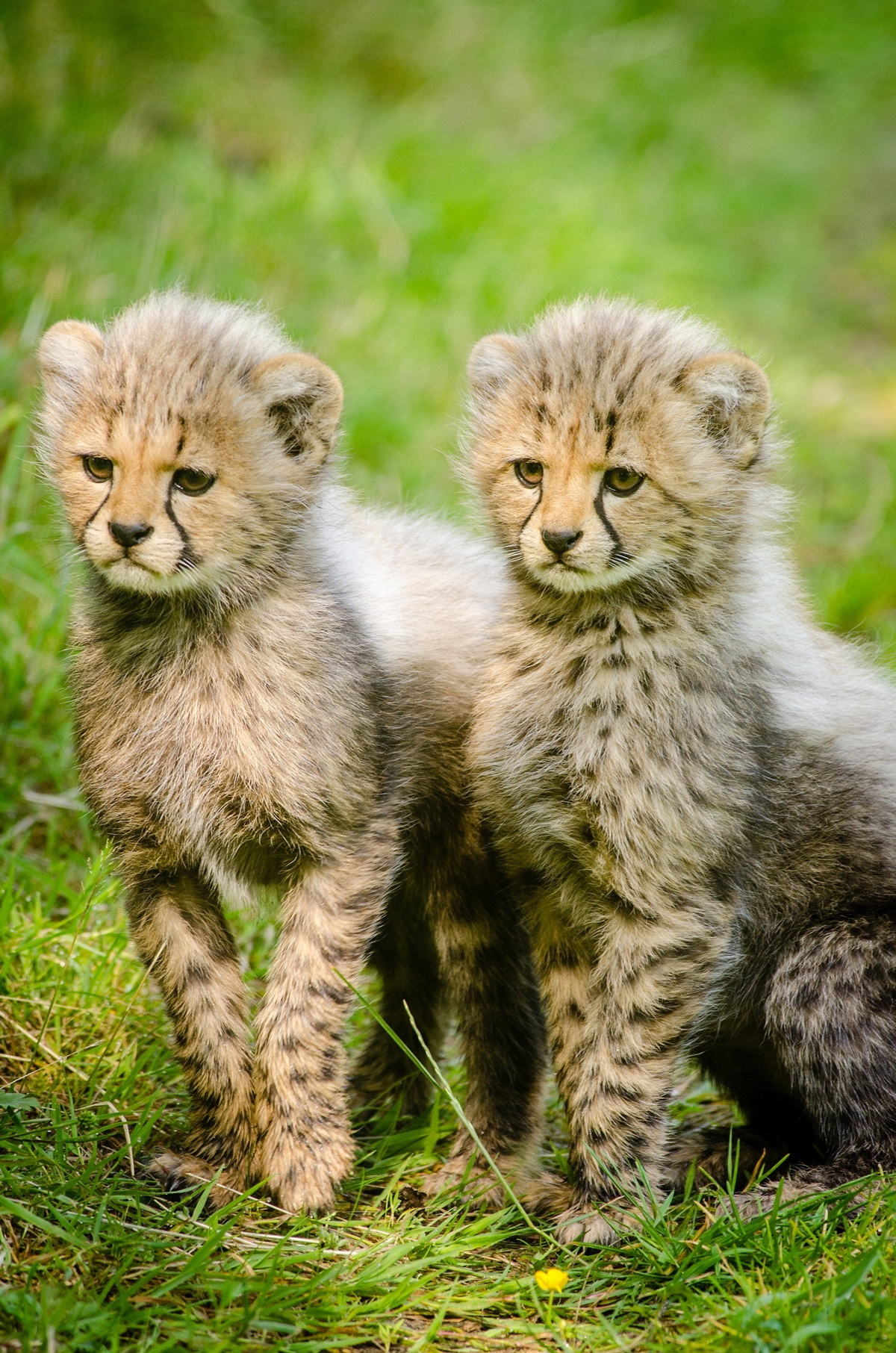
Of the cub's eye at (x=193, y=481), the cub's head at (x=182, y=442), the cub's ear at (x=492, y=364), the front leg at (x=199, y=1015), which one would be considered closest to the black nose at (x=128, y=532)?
the cub's head at (x=182, y=442)

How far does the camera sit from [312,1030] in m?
3.35

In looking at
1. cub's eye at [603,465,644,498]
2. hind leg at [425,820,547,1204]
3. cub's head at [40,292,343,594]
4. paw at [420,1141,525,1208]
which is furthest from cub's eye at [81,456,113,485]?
paw at [420,1141,525,1208]

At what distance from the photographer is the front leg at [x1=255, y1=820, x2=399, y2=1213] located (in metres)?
3.34

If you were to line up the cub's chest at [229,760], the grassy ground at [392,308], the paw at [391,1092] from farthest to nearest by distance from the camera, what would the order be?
the paw at [391,1092] < the cub's chest at [229,760] < the grassy ground at [392,308]

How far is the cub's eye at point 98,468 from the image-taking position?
10.8 feet

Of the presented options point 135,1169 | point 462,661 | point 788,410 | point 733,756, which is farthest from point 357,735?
point 788,410

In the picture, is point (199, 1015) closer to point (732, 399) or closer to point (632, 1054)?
point (632, 1054)

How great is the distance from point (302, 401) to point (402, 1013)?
6.07 feet

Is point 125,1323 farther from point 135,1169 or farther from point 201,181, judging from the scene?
point 201,181

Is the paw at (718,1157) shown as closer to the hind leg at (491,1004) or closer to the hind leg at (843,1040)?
the hind leg at (843,1040)

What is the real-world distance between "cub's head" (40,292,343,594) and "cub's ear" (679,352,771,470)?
885 mm

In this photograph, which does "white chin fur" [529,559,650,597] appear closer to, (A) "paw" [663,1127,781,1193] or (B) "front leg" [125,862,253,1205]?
(B) "front leg" [125,862,253,1205]

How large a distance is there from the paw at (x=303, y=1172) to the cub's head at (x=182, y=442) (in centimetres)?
136

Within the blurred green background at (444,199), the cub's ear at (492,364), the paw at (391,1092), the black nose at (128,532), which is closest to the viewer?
the black nose at (128,532)
